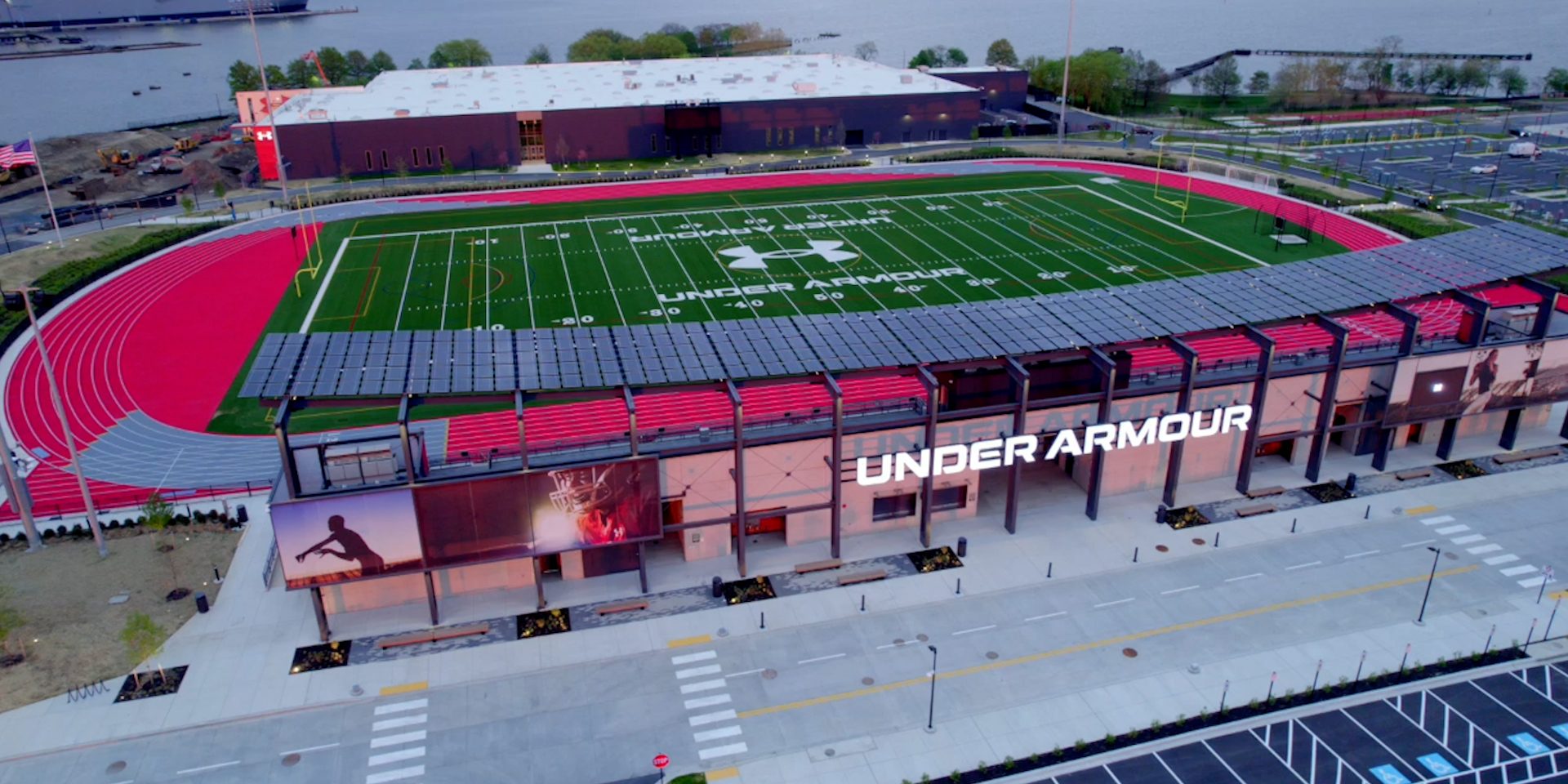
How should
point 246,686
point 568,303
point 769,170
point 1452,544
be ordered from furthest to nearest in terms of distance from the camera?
point 769,170 < point 568,303 < point 1452,544 < point 246,686

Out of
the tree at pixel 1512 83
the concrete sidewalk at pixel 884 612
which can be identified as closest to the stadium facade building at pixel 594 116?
the concrete sidewalk at pixel 884 612

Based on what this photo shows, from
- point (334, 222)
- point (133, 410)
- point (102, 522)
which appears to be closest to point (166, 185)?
point (334, 222)

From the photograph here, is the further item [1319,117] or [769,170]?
[1319,117]

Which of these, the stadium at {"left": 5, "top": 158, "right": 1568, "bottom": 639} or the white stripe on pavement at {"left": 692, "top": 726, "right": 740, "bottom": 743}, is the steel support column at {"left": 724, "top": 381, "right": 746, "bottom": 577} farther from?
the white stripe on pavement at {"left": 692, "top": 726, "right": 740, "bottom": 743}

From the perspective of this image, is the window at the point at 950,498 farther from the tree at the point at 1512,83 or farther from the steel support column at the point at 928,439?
the tree at the point at 1512,83

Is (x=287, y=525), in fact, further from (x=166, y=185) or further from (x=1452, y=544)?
(x=166, y=185)

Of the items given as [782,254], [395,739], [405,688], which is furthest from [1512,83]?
[395,739]

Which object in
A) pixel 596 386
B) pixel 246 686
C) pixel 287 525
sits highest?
pixel 596 386

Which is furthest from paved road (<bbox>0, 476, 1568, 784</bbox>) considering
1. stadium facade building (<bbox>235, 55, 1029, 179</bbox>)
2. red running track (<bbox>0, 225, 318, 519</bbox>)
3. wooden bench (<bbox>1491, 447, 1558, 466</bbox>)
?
stadium facade building (<bbox>235, 55, 1029, 179</bbox>)
